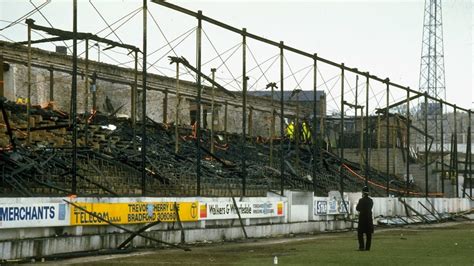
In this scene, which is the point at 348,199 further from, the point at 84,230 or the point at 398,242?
the point at 84,230

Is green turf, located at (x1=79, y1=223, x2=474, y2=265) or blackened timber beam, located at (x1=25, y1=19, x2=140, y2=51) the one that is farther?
blackened timber beam, located at (x1=25, y1=19, x2=140, y2=51)

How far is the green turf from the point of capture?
20141 mm

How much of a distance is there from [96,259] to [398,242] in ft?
38.5

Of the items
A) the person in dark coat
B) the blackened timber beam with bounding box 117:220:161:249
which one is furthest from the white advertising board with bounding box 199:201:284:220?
the person in dark coat

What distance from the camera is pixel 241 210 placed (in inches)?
1235

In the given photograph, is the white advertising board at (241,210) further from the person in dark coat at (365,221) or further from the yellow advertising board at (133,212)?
the person in dark coat at (365,221)

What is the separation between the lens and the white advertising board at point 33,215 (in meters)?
20.2

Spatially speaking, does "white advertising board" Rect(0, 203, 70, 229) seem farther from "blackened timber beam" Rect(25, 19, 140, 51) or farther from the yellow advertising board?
"blackened timber beam" Rect(25, 19, 140, 51)

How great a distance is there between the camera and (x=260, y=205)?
107ft

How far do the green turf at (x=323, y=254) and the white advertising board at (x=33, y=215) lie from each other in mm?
2105

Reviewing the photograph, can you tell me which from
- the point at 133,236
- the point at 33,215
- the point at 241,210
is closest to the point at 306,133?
the point at 241,210

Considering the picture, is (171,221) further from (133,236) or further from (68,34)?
(68,34)

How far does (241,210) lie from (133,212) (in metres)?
6.95

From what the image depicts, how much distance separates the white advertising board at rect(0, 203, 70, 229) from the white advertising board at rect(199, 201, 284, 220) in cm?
746
